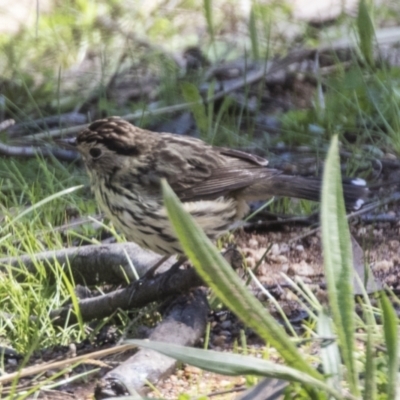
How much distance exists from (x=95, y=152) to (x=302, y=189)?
1.08 metres

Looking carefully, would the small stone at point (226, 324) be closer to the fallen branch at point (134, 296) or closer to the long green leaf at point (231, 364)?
the fallen branch at point (134, 296)

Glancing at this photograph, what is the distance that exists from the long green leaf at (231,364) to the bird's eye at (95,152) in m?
2.65

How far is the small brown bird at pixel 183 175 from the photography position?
4.72 meters

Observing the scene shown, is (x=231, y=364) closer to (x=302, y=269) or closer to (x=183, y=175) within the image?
(x=302, y=269)

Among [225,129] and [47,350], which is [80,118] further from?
[47,350]

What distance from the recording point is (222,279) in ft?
7.75

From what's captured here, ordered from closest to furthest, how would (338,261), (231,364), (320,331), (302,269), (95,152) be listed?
(231,364)
(338,261)
(320,331)
(302,269)
(95,152)

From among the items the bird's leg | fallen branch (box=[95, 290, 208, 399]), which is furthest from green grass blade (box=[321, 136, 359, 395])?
the bird's leg

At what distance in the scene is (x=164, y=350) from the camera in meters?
2.36

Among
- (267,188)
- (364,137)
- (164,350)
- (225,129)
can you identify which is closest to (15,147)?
(225,129)

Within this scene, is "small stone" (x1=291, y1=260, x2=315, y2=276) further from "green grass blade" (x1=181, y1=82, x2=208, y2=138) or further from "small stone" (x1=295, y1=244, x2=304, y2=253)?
"green grass blade" (x1=181, y1=82, x2=208, y2=138)

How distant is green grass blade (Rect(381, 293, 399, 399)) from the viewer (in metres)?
2.35

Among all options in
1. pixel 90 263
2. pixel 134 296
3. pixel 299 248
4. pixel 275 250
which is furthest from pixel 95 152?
pixel 134 296

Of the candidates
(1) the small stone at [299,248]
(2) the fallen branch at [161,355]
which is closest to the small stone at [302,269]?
(1) the small stone at [299,248]
